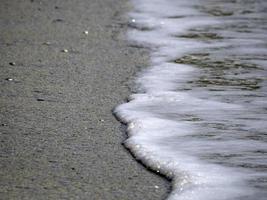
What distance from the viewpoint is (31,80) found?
5285mm

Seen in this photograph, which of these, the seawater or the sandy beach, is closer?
the sandy beach

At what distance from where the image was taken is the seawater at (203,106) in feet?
11.5

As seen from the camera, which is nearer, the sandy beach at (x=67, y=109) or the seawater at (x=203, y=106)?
the sandy beach at (x=67, y=109)

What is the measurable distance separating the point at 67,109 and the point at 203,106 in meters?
0.82

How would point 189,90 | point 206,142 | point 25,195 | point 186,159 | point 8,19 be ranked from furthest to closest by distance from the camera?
point 8,19 < point 189,90 < point 206,142 < point 186,159 < point 25,195

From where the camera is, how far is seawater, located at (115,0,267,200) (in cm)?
351

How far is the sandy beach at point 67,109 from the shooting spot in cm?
339

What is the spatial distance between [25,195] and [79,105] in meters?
1.49

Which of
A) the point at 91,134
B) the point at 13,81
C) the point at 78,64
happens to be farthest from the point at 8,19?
the point at 91,134

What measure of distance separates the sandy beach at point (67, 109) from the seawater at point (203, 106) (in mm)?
126

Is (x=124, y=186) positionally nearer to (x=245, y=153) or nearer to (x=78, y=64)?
(x=245, y=153)

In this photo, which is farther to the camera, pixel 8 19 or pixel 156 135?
pixel 8 19

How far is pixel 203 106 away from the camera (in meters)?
4.68

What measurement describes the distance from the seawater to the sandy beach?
13cm
